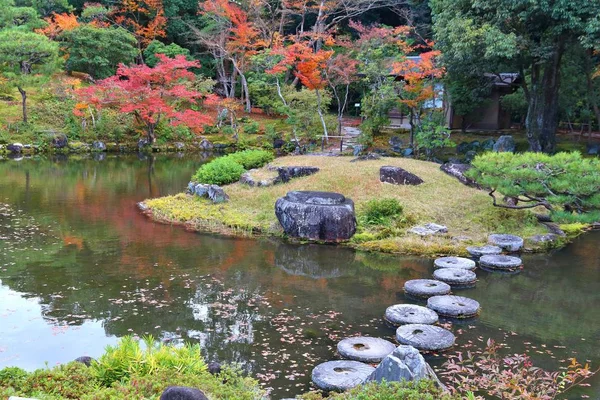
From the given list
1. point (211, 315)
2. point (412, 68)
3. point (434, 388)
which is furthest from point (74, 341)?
point (412, 68)

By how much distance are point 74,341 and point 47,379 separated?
232 centimetres

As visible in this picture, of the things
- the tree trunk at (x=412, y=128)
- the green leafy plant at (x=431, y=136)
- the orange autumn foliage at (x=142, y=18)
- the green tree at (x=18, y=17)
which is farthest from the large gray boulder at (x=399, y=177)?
the orange autumn foliage at (x=142, y=18)

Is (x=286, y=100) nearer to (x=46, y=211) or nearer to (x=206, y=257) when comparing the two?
(x=46, y=211)

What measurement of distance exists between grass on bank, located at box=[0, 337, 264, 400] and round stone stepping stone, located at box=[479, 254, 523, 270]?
698 centimetres

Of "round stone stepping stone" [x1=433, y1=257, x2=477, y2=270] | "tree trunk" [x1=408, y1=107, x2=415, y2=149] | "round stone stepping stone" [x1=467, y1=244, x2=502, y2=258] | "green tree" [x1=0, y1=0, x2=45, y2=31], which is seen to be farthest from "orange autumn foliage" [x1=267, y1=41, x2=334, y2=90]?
"green tree" [x1=0, y1=0, x2=45, y2=31]

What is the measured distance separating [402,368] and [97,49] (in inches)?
1393

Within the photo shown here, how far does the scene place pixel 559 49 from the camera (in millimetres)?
20875

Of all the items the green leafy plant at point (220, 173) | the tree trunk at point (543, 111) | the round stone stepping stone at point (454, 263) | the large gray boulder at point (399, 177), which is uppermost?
the tree trunk at point (543, 111)

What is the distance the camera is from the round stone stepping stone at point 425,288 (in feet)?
32.7

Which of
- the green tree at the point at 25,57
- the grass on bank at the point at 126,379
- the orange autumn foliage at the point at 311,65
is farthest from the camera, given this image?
the green tree at the point at 25,57

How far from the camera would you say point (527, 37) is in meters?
20.7

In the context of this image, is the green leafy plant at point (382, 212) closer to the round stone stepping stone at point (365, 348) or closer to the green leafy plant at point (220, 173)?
the green leafy plant at point (220, 173)

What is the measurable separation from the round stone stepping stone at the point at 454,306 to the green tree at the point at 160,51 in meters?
31.1

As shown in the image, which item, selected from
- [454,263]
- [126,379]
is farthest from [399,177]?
[126,379]
